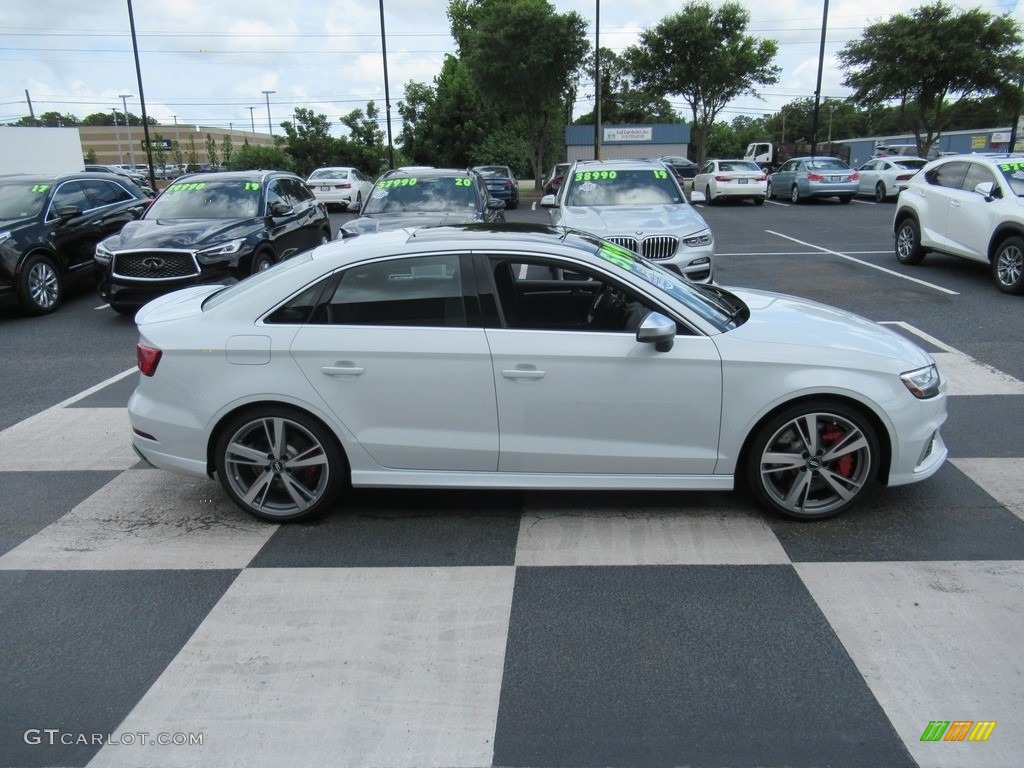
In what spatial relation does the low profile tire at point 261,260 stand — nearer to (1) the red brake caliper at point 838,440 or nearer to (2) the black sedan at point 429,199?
(2) the black sedan at point 429,199

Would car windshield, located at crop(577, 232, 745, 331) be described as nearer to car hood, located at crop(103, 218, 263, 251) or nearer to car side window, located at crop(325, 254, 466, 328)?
car side window, located at crop(325, 254, 466, 328)

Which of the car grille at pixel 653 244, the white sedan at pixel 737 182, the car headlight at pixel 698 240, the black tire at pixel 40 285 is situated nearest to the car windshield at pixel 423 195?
the car grille at pixel 653 244

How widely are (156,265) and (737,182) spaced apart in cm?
2104

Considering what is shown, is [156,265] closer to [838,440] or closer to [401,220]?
[401,220]

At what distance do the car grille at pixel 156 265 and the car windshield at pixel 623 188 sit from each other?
491 centimetres

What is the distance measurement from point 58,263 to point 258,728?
32.4ft

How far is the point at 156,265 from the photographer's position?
9.43m

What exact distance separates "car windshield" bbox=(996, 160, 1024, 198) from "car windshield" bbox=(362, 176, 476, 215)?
701 cm

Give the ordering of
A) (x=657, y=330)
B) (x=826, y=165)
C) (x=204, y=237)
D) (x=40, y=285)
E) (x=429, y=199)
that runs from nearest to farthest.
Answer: (x=657, y=330) → (x=204, y=237) → (x=40, y=285) → (x=429, y=199) → (x=826, y=165)

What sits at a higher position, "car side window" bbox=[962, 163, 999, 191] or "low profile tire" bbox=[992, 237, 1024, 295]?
"car side window" bbox=[962, 163, 999, 191]

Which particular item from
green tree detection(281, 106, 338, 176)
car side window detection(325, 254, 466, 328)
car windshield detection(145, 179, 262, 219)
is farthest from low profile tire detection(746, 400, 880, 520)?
green tree detection(281, 106, 338, 176)

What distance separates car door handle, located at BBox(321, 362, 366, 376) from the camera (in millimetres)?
4262

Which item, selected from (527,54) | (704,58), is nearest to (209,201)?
(527,54)

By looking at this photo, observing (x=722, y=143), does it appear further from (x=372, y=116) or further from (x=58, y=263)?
(x=58, y=263)
